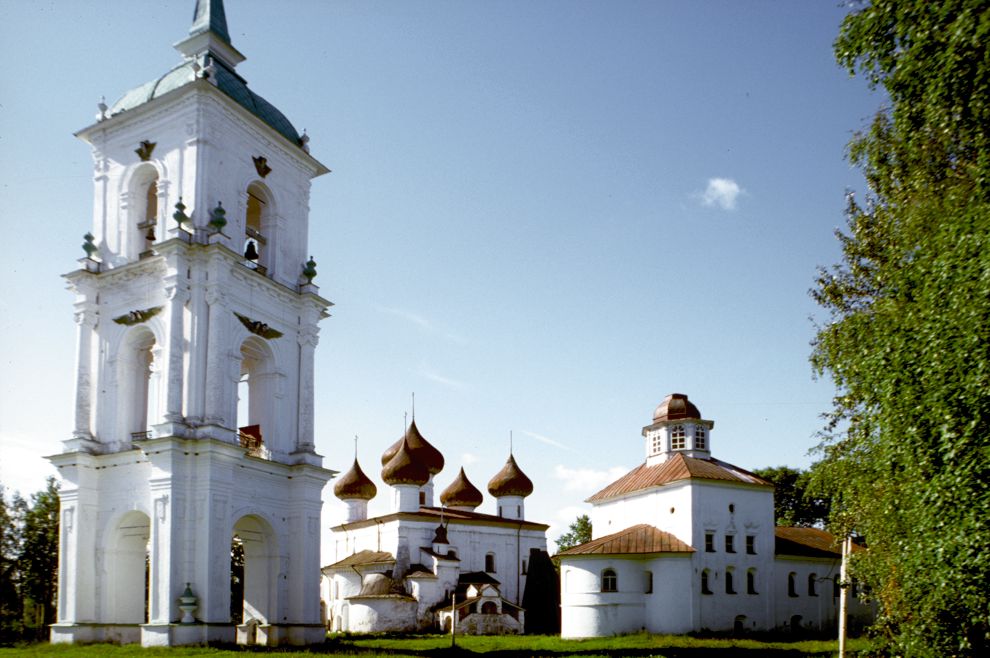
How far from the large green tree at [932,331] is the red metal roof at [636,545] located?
2016 cm

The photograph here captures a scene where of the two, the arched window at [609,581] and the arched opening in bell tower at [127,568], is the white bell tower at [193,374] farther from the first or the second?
the arched window at [609,581]

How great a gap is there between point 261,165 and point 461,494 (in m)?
31.9

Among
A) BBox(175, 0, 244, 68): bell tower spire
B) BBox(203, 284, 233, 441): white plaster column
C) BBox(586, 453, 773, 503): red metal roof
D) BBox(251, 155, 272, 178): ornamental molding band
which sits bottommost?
BBox(586, 453, 773, 503): red metal roof

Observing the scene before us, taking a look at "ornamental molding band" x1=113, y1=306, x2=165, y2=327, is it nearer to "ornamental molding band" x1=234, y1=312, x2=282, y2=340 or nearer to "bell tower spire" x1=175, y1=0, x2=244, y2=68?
"ornamental molding band" x1=234, y1=312, x2=282, y2=340

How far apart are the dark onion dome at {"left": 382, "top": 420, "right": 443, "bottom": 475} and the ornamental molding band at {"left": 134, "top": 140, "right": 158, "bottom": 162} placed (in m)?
29.5

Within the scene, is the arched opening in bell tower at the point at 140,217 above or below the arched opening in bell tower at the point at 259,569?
above

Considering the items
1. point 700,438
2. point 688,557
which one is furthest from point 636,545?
point 700,438

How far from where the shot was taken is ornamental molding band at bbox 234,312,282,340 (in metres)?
25.1

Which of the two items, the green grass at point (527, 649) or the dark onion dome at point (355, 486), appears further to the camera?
the dark onion dome at point (355, 486)

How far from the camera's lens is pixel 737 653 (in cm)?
2909

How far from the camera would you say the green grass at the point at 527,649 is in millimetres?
20891

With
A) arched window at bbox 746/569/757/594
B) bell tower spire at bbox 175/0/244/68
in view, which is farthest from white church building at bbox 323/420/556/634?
bell tower spire at bbox 175/0/244/68

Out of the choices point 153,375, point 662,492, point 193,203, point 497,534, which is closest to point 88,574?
point 153,375

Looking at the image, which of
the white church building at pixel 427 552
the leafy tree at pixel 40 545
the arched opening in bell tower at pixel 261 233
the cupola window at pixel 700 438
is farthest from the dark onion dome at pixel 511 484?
the arched opening in bell tower at pixel 261 233
